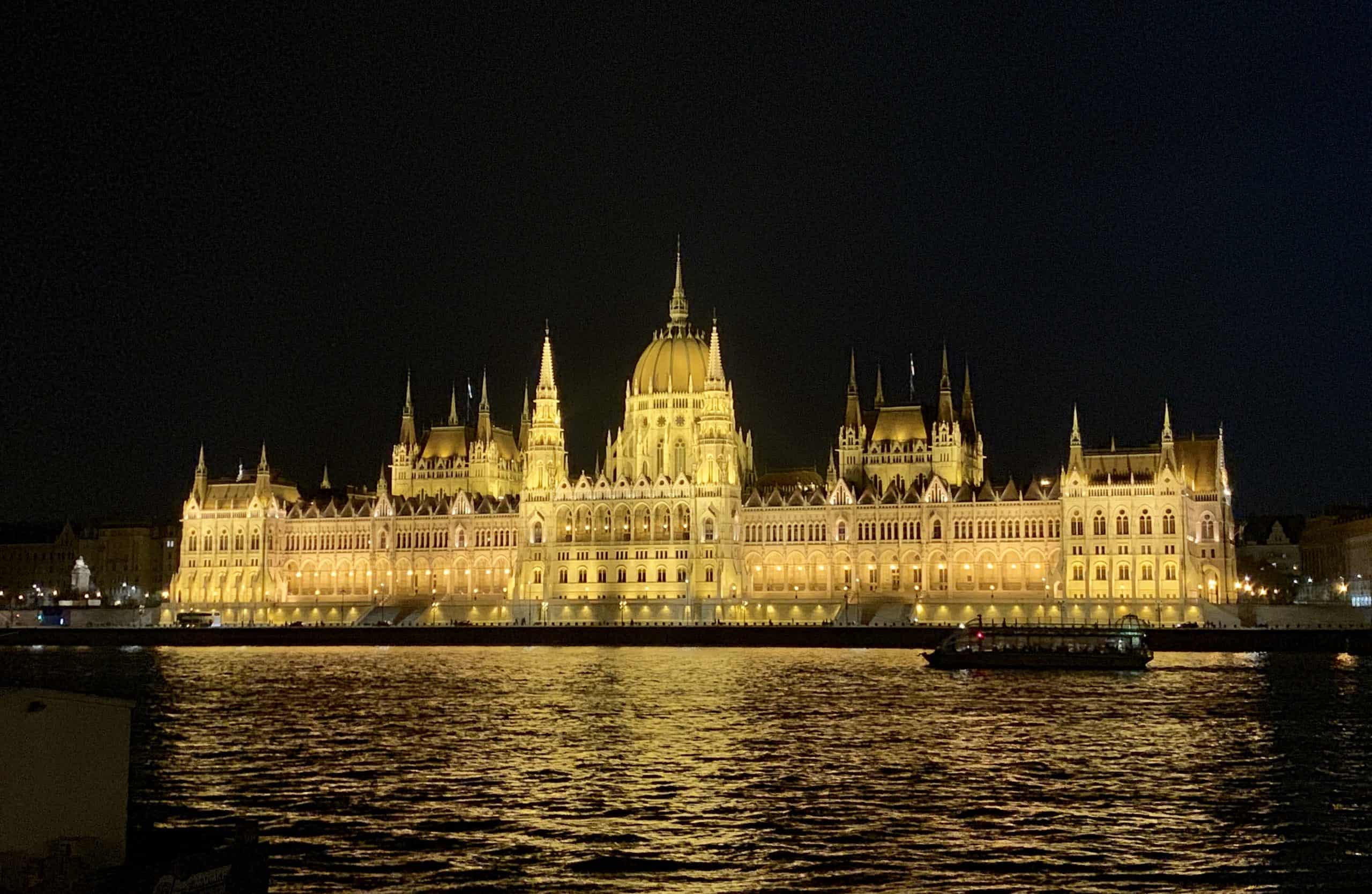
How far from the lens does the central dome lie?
151 meters

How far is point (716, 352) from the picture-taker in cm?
14575

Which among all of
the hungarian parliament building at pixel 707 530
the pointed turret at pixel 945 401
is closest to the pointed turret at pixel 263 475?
the hungarian parliament building at pixel 707 530

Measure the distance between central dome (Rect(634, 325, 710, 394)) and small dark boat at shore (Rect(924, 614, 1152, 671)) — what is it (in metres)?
58.9

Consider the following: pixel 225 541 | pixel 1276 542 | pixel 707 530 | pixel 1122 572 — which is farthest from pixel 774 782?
pixel 1276 542

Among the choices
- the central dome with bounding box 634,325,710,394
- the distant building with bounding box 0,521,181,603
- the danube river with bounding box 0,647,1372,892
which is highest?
the central dome with bounding box 634,325,710,394

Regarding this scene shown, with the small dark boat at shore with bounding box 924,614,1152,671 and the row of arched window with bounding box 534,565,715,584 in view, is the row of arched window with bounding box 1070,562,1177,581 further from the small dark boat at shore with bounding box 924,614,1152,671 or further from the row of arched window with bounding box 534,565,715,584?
the row of arched window with bounding box 534,565,715,584

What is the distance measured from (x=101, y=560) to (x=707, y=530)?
87464mm

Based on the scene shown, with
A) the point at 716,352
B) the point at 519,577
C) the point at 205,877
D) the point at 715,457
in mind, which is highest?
the point at 716,352

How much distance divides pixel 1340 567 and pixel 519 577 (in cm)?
8207

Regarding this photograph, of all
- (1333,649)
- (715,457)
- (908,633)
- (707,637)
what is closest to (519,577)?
(715,457)

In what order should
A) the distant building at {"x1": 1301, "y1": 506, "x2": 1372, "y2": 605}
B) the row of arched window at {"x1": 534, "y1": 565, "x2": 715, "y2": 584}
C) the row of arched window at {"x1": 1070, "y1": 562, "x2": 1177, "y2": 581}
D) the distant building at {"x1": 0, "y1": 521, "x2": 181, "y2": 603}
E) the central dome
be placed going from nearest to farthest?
the row of arched window at {"x1": 1070, "y1": 562, "x2": 1177, "y2": 581} < the row of arched window at {"x1": 534, "y1": 565, "x2": 715, "y2": 584} < the distant building at {"x1": 1301, "y1": 506, "x2": 1372, "y2": 605} < the central dome < the distant building at {"x1": 0, "y1": 521, "x2": 181, "y2": 603}

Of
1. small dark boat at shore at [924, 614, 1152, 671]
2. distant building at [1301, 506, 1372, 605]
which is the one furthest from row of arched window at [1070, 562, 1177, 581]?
small dark boat at shore at [924, 614, 1152, 671]

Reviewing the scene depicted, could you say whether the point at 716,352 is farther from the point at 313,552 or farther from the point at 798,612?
the point at 313,552

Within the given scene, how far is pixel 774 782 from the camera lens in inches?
1537
